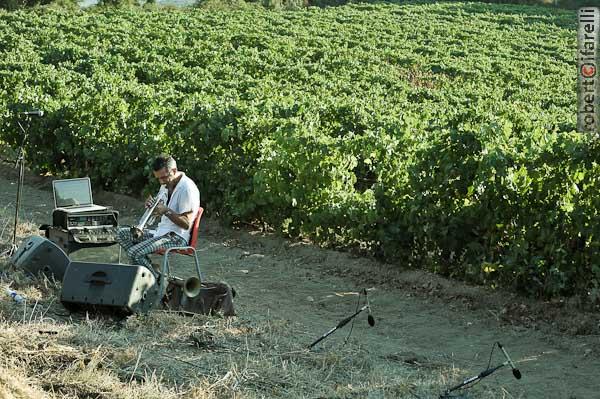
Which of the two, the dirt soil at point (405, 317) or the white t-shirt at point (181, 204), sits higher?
the white t-shirt at point (181, 204)

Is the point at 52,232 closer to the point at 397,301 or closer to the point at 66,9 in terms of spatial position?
the point at 397,301

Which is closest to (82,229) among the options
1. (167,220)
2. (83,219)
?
(83,219)

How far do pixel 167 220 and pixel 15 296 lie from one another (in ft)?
5.24

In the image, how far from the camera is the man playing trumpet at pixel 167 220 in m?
9.04

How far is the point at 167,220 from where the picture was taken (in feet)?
30.3

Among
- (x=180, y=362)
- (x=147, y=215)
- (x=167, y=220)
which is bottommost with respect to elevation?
(x=180, y=362)

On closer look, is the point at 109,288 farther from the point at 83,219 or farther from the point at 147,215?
the point at 83,219

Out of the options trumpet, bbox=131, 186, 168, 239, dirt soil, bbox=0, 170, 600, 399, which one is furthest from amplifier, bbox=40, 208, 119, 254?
trumpet, bbox=131, 186, 168, 239

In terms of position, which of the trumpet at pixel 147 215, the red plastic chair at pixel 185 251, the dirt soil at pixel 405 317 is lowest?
the dirt soil at pixel 405 317

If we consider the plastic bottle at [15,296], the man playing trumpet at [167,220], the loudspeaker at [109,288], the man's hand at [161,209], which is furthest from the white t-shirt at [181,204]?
the plastic bottle at [15,296]

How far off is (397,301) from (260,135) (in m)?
3.67

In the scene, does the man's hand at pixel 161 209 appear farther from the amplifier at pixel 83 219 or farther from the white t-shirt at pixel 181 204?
the amplifier at pixel 83 219

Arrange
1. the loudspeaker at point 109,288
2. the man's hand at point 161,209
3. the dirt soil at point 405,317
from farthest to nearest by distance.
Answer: the man's hand at point 161,209 → the loudspeaker at point 109,288 → the dirt soil at point 405,317

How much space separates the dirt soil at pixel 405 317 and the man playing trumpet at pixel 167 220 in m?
0.57
